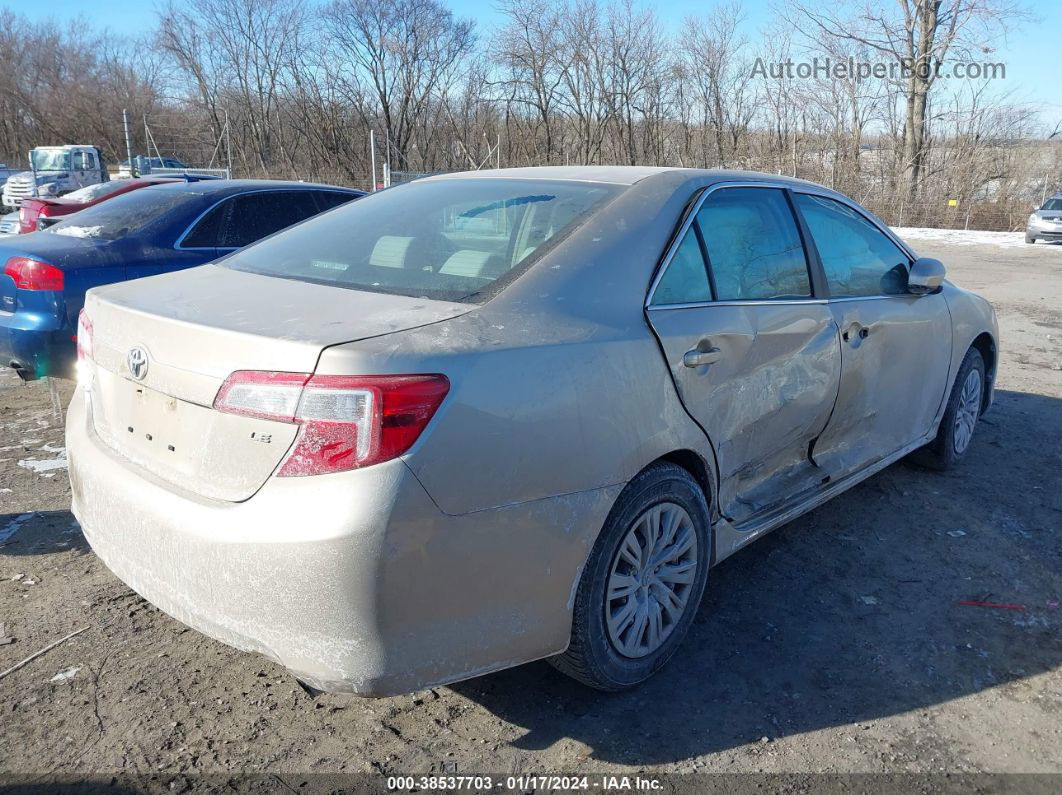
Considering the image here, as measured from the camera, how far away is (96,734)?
8.16 ft

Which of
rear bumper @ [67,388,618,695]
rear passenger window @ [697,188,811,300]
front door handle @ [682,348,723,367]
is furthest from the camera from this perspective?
rear passenger window @ [697,188,811,300]

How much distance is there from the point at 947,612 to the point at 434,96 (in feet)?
117

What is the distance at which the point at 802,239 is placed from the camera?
3.59 meters

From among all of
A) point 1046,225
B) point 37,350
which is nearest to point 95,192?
point 37,350

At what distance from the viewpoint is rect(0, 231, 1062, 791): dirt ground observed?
8.02 feet

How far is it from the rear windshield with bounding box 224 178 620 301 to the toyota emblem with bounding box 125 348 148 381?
572 mm

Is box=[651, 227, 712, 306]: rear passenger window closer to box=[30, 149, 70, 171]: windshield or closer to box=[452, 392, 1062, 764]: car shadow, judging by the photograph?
box=[452, 392, 1062, 764]: car shadow

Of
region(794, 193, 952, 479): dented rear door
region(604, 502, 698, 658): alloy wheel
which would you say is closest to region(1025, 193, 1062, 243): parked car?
region(794, 193, 952, 479): dented rear door

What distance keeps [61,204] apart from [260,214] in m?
4.28

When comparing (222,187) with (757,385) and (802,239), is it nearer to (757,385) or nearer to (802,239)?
(802,239)

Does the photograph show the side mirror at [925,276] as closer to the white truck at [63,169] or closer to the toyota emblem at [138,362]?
the toyota emblem at [138,362]

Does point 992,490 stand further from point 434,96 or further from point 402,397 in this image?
point 434,96

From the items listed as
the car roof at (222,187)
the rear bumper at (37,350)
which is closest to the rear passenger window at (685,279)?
the rear bumper at (37,350)

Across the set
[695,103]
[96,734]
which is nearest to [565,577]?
[96,734]
